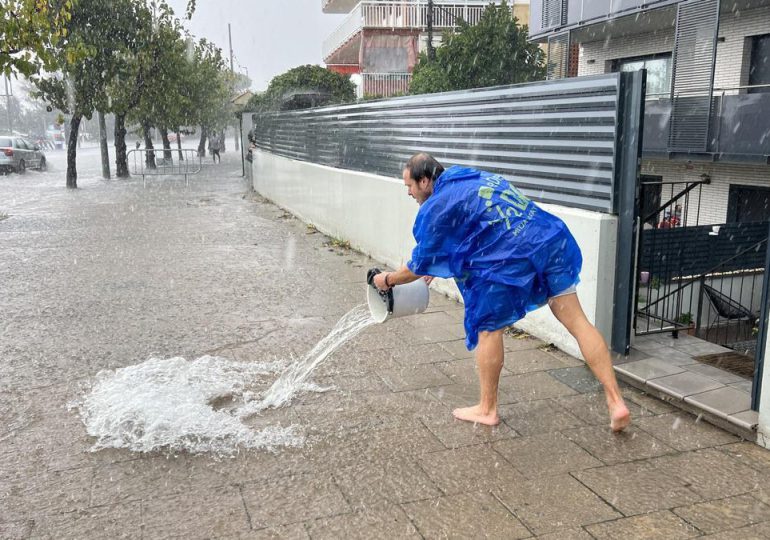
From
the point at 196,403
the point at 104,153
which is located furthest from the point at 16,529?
the point at 104,153

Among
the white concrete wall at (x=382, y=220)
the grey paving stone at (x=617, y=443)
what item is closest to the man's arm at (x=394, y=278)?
the grey paving stone at (x=617, y=443)

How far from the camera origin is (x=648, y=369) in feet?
14.6

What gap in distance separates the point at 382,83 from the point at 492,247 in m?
33.4

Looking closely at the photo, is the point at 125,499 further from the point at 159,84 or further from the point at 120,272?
the point at 159,84

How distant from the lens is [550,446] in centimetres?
359

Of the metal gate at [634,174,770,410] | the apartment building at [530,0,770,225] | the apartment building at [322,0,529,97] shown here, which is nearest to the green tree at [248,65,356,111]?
the apartment building at [322,0,529,97]

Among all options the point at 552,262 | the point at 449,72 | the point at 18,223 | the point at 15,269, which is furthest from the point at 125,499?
the point at 449,72

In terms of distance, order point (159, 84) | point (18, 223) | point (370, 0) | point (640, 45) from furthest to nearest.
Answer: point (370, 0) < point (159, 84) < point (640, 45) < point (18, 223)

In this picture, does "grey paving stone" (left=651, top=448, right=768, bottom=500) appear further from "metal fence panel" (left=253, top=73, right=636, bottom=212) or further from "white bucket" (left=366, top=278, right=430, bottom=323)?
"metal fence panel" (left=253, top=73, right=636, bottom=212)

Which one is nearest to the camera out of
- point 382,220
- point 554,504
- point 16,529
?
point 16,529

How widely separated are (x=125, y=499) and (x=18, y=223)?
11.8m

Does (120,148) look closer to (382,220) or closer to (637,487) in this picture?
(382,220)

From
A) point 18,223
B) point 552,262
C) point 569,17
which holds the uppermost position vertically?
point 569,17

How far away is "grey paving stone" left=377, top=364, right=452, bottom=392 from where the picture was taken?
4.48 metres
